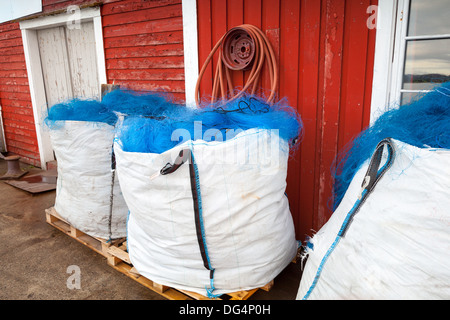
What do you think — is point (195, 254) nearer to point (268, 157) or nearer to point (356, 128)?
point (268, 157)

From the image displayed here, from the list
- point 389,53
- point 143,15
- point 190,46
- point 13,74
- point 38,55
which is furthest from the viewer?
point 13,74

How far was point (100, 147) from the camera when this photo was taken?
253 cm

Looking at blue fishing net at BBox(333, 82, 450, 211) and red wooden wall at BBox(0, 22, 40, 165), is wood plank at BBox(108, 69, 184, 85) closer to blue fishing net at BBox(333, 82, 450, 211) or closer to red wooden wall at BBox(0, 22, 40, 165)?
blue fishing net at BBox(333, 82, 450, 211)

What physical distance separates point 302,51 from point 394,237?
159 centimetres

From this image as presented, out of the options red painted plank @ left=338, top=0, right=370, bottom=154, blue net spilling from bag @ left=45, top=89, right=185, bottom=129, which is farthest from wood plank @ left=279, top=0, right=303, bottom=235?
blue net spilling from bag @ left=45, top=89, right=185, bottom=129

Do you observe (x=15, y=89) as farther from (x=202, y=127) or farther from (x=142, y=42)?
(x=202, y=127)

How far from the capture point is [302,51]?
2367 millimetres

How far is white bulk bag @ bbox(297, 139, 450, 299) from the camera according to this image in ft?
3.70

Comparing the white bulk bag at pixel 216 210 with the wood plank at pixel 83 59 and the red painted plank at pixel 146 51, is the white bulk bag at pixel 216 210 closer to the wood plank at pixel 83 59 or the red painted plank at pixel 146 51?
the red painted plank at pixel 146 51

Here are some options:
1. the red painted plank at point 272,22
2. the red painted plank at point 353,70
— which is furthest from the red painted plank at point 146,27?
the red painted plank at point 353,70

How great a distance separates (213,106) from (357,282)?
4.85 feet

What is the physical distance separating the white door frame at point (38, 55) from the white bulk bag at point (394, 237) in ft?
11.2

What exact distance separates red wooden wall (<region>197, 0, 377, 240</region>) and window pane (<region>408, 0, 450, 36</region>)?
0.77ft

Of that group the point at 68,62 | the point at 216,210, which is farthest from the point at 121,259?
the point at 68,62
